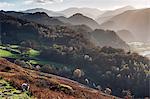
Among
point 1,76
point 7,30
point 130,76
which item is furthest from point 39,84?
point 7,30

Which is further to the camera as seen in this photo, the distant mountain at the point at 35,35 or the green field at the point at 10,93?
the distant mountain at the point at 35,35

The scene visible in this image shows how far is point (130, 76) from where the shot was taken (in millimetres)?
118062

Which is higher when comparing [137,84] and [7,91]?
[7,91]

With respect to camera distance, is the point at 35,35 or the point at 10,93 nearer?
the point at 10,93

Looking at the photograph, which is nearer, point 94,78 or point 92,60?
point 94,78

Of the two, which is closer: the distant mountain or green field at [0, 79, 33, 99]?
green field at [0, 79, 33, 99]

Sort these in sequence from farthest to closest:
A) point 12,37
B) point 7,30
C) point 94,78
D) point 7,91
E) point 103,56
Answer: point 7,30 → point 12,37 → point 103,56 → point 94,78 → point 7,91

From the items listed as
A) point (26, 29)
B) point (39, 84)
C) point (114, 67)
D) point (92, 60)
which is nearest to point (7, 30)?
point (26, 29)

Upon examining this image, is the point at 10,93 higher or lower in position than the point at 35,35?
higher

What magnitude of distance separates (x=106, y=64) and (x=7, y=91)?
111m

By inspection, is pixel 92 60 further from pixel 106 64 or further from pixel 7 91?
pixel 7 91

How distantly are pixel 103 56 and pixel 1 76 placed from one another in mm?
111874

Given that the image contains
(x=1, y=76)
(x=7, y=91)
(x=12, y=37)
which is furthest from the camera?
(x=12, y=37)

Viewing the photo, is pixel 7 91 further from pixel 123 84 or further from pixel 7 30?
pixel 7 30
